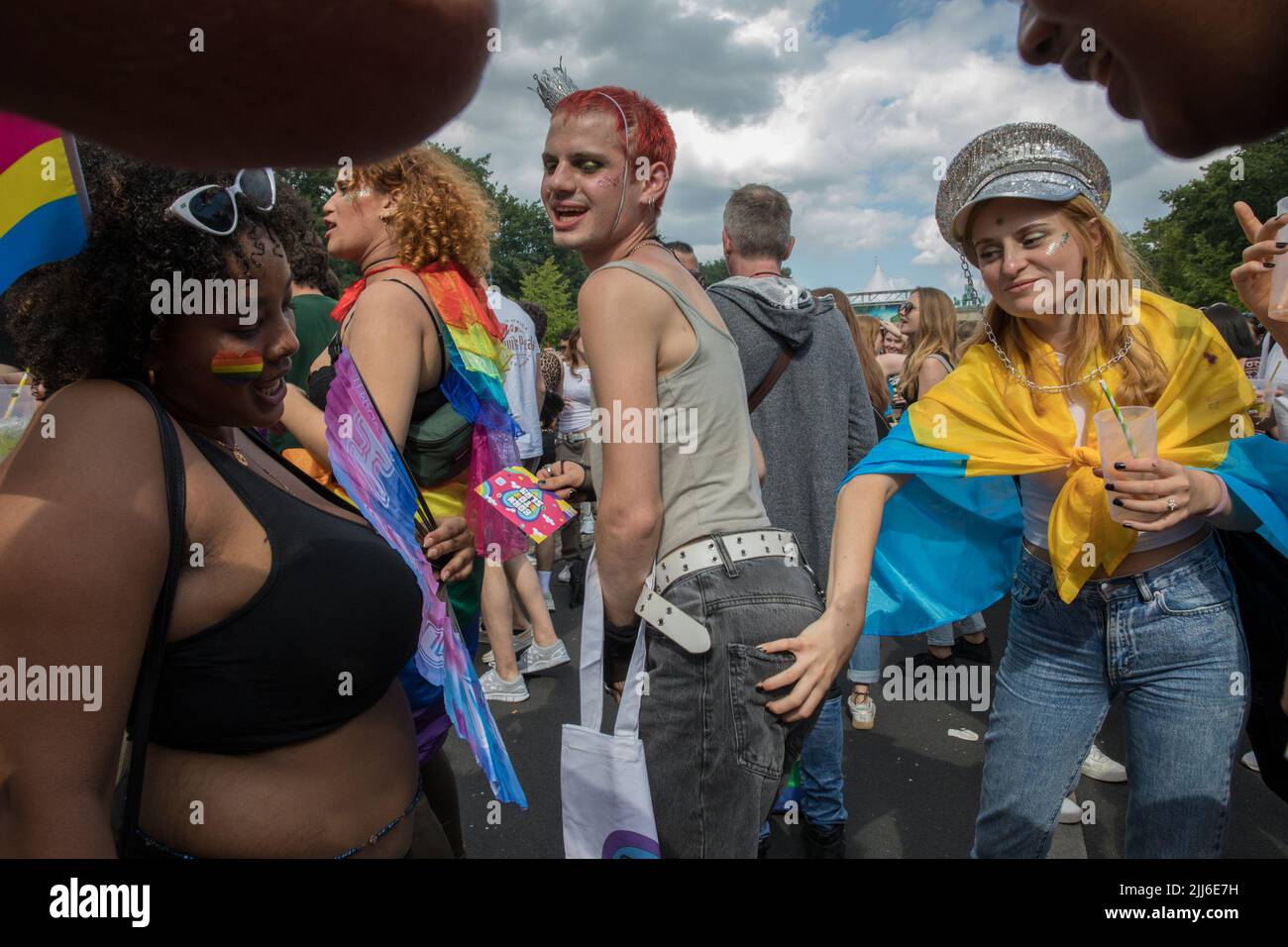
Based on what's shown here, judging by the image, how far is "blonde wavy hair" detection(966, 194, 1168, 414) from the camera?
1.99 meters

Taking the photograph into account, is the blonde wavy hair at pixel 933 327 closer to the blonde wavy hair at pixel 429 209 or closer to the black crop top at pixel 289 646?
the blonde wavy hair at pixel 429 209

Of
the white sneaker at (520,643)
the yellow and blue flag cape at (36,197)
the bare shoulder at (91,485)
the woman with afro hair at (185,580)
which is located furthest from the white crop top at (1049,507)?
the white sneaker at (520,643)

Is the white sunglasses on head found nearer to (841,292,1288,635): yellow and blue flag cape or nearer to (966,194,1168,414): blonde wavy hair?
(841,292,1288,635): yellow and blue flag cape

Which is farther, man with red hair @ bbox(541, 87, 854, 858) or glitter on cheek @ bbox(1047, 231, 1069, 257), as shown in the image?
glitter on cheek @ bbox(1047, 231, 1069, 257)

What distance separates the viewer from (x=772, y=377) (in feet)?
9.55

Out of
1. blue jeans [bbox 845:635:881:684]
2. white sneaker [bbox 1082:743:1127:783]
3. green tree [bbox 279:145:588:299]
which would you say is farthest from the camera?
green tree [bbox 279:145:588:299]

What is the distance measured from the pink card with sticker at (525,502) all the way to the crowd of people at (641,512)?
94 mm

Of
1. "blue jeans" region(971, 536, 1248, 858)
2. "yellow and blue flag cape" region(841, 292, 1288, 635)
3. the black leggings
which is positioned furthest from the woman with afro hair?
"blue jeans" region(971, 536, 1248, 858)

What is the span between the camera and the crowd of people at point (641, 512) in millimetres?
1150

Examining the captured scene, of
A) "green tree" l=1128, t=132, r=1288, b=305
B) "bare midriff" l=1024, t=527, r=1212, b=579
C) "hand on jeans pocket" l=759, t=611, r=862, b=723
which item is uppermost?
"green tree" l=1128, t=132, r=1288, b=305
